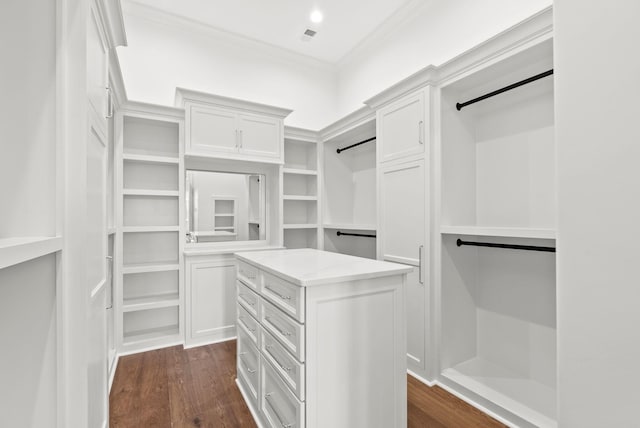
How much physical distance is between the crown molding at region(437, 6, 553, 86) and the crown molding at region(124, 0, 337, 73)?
8.05ft

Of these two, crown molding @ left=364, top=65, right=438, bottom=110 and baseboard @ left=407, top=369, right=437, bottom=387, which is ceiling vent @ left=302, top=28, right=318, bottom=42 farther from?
baseboard @ left=407, top=369, right=437, bottom=387

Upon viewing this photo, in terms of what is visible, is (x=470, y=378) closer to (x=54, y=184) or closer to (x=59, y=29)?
(x=54, y=184)

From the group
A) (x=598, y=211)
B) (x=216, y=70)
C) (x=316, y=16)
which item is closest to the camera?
(x=598, y=211)

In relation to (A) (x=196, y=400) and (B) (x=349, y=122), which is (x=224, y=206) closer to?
(B) (x=349, y=122)

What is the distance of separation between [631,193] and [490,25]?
2.51 m

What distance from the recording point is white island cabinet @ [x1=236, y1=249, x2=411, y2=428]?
4.61ft

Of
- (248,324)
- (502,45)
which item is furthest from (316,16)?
(248,324)

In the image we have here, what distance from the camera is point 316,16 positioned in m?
3.35

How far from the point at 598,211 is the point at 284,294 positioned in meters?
1.28

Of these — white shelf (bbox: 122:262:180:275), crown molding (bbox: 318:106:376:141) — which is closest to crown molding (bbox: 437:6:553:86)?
crown molding (bbox: 318:106:376:141)

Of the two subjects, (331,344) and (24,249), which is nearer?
(24,249)

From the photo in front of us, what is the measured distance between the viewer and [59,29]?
2.45 ft

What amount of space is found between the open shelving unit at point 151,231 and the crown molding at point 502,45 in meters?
2.55

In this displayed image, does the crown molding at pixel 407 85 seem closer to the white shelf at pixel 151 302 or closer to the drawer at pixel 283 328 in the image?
the drawer at pixel 283 328
